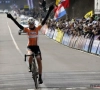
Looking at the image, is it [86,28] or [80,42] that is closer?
[80,42]

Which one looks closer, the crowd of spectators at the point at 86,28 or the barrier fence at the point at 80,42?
the barrier fence at the point at 80,42

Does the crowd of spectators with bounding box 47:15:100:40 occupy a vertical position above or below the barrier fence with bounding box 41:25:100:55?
above

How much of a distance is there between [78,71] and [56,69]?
1.14m

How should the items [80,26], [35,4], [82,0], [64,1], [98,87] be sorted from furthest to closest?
[35,4] < [82,0] < [64,1] < [80,26] < [98,87]

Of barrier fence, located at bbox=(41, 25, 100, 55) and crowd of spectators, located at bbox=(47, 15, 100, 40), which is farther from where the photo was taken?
crowd of spectators, located at bbox=(47, 15, 100, 40)

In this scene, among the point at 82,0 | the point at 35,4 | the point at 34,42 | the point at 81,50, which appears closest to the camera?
the point at 34,42

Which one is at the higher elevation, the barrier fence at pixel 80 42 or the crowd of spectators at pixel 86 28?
the crowd of spectators at pixel 86 28

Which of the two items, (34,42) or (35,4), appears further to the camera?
(35,4)

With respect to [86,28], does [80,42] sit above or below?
below

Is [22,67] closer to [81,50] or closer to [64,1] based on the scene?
[81,50]

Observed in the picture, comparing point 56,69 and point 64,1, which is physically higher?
point 64,1

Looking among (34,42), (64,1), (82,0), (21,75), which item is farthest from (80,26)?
(82,0)

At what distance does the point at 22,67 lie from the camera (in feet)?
58.9

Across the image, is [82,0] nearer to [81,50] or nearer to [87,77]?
[81,50]
